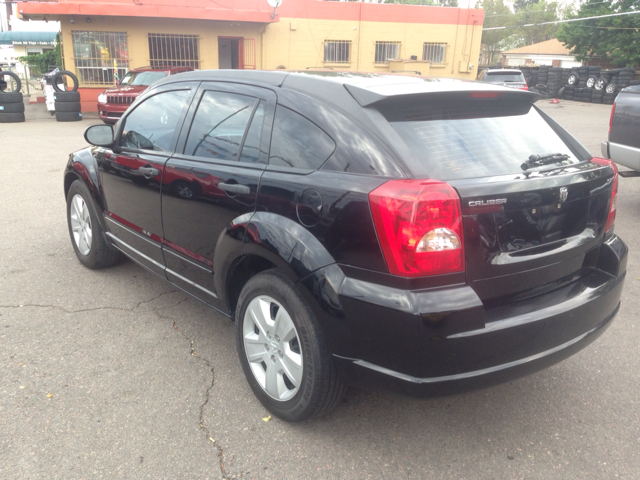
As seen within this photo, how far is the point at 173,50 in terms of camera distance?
21.9m

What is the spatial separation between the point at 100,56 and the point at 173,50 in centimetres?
280

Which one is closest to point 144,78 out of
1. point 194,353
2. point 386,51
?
point 386,51

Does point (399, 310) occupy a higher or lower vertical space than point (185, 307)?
higher

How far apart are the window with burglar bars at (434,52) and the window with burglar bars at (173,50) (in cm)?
1094

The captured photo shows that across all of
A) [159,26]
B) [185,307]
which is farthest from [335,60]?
[185,307]

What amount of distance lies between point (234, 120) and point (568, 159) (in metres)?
1.79

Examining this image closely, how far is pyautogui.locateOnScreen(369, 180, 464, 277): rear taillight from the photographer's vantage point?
217 cm

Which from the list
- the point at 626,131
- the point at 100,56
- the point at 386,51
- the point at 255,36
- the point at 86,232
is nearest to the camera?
the point at 86,232

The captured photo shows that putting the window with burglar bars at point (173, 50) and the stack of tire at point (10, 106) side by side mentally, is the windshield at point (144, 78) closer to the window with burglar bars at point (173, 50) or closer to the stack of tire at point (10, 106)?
the stack of tire at point (10, 106)

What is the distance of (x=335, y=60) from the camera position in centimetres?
2497

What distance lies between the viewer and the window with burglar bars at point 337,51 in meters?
24.7

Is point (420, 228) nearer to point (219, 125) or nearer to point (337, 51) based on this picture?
point (219, 125)

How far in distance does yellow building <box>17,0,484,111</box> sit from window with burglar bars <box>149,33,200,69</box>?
38 millimetres

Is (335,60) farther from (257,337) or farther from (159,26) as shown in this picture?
(257,337)
